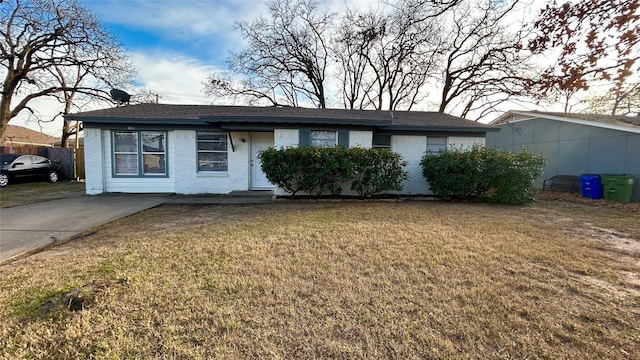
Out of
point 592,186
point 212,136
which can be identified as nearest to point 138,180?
point 212,136

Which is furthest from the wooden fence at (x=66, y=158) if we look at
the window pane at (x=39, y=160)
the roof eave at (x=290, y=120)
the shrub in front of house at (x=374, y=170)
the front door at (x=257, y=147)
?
the shrub in front of house at (x=374, y=170)

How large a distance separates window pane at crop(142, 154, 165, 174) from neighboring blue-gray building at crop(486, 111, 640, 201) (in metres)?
16.4

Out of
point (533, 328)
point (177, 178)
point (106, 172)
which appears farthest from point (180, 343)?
point (106, 172)

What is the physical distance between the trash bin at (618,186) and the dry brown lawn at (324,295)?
6.08m

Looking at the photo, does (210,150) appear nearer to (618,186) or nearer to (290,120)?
(290,120)

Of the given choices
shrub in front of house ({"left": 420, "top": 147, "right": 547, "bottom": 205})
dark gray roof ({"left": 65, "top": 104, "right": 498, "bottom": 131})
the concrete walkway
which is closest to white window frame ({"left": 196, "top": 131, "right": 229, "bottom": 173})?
dark gray roof ({"left": 65, "top": 104, "right": 498, "bottom": 131})

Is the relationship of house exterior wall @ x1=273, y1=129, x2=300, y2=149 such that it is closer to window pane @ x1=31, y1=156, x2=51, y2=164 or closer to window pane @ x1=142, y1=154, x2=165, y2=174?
window pane @ x1=142, y1=154, x2=165, y2=174

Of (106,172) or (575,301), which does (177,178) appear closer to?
(106,172)

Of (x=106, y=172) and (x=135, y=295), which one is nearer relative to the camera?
(x=135, y=295)

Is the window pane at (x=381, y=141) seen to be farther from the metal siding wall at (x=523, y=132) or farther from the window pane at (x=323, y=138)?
the metal siding wall at (x=523, y=132)

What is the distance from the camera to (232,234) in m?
4.67

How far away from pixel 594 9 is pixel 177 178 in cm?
1044

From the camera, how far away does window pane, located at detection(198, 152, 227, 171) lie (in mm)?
9500

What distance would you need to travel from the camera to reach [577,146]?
11195mm
